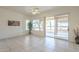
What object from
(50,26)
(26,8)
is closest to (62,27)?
(50,26)

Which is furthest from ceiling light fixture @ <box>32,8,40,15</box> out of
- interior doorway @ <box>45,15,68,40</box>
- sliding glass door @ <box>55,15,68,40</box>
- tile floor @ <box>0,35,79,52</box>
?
tile floor @ <box>0,35,79,52</box>

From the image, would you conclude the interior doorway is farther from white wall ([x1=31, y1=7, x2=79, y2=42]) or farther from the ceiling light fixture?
the ceiling light fixture

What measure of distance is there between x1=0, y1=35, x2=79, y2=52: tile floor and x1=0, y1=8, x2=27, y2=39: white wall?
13 cm

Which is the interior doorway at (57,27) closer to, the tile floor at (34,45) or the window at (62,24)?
the window at (62,24)

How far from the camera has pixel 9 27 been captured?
109 inches

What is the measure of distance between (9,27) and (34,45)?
2.30 feet

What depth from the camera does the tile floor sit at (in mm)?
2613

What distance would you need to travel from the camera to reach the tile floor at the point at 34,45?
261cm

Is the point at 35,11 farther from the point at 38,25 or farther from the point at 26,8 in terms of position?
the point at 38,25

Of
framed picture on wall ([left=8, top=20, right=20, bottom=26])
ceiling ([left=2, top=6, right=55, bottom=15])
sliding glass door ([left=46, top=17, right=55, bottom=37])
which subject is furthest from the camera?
sliding glass door ([left=46, top=17, right=55, bottom=37])

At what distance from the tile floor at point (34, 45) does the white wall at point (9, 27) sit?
0.13 m
